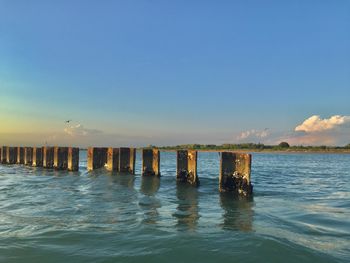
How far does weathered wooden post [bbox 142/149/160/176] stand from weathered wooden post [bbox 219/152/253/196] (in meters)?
6.77

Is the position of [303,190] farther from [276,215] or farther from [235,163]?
[276,215]

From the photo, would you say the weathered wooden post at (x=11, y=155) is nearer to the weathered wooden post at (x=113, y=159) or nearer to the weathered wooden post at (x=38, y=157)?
the weathered wooden post at (x=38, y=157)

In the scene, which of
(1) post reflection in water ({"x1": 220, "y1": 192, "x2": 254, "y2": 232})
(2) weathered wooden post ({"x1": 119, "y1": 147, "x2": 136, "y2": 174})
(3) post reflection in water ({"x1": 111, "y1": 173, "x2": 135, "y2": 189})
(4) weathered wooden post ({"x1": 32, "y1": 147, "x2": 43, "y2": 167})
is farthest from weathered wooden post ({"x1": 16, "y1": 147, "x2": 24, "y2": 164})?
(1) post reflection in water ({"x1": 220, "y1": 192, "x2": 254, "y2": 232})

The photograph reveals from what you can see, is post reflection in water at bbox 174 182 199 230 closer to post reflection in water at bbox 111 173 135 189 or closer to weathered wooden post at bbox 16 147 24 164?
post reflection in water at bbox 111 173 135 189

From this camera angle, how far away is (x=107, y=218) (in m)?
12.2

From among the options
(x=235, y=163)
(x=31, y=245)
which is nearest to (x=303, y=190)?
(x=235, y=163)

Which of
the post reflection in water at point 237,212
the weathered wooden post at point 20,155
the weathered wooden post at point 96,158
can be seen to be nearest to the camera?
the post reflection in water at point 237,212

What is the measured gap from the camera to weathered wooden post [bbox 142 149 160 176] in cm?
2500

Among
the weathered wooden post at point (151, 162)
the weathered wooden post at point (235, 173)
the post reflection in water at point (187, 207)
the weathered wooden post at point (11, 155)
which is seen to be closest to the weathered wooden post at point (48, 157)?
the weathered wooden post at point (11, 155)

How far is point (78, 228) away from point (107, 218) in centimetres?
162

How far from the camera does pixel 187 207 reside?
14602 millimetres

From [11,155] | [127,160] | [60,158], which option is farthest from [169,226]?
[11,155]

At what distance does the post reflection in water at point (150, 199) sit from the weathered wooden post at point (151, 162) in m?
0.53

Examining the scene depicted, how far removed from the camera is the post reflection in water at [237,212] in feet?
36.8
